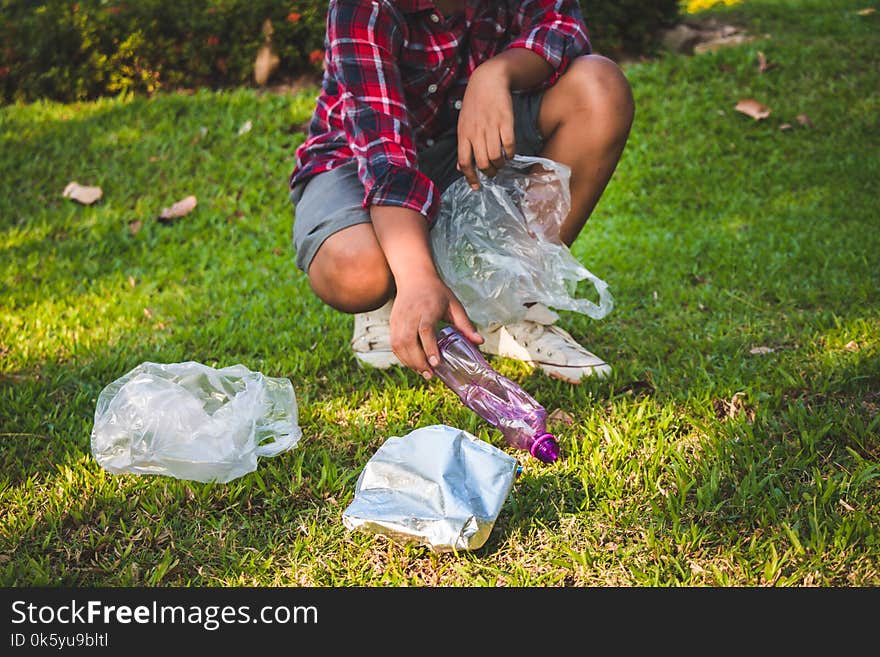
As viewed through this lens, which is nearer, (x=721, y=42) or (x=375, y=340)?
(x=375, y=340)

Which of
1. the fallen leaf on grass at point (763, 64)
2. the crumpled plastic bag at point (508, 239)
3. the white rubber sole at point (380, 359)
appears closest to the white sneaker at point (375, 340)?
the white rubber sole at point (380, 359)

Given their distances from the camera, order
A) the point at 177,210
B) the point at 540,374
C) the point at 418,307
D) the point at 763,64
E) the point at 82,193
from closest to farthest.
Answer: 1. the point at 418,307
2. the point at 540,374
3. the point at 177,210
4. the point at 82,193
5. the point at 763,64

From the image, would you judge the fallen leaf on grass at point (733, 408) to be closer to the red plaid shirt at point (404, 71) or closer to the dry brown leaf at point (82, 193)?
the red plaid shirt at point (404, 71)

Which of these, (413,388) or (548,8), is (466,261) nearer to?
(413,388)

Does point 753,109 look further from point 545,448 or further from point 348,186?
point 545,448

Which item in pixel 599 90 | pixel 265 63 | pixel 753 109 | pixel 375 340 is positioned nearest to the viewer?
pixel 599 90

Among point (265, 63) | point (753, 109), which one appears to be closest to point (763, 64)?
point (753, 109)

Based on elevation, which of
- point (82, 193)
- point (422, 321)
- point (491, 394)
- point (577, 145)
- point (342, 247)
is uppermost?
point (577, 145)

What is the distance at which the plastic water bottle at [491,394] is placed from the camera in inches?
70.1

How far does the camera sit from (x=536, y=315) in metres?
2.35

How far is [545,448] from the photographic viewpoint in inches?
67.7

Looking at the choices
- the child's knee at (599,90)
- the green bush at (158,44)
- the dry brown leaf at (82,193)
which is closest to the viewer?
the child's knee at (599,90)

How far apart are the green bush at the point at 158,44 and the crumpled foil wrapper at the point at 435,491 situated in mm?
4130

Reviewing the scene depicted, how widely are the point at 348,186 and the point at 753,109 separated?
330 centimetres
